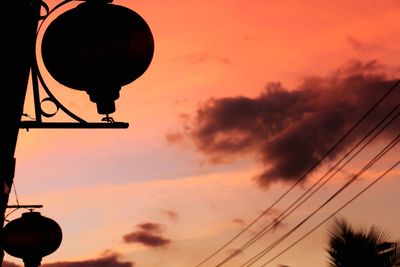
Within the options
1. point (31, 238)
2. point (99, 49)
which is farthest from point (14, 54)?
point (31, 238)

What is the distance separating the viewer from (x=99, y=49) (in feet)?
12.1

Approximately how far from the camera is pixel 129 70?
3787mm

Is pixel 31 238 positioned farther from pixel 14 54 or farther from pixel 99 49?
pixel 99 49

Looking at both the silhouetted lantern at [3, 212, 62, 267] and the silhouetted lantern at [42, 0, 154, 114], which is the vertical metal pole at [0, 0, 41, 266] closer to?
the silhouetted lantern at [42, 0, 154, 114]

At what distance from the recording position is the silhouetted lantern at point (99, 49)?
3699 mm

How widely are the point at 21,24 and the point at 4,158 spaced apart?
6.61 ft

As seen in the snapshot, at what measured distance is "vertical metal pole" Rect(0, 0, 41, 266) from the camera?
15.0 ft

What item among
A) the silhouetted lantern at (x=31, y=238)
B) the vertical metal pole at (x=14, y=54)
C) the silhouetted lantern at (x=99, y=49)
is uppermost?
the silhouetted lantern at (x=31, y=238)

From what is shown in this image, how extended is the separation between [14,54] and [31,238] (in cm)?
400

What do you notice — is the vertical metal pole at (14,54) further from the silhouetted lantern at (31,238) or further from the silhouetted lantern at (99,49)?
the silhouetted lantern at (31,238)

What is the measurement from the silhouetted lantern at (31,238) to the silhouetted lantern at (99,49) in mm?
4694

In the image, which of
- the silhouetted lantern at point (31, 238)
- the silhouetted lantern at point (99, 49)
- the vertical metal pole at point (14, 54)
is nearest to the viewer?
the silhouetted lantern at point (99, 49)

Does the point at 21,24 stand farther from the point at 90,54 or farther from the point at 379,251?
the point at 379,251

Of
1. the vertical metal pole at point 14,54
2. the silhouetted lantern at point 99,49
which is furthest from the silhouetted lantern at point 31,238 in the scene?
the silhouetted lantern at point 99,49
